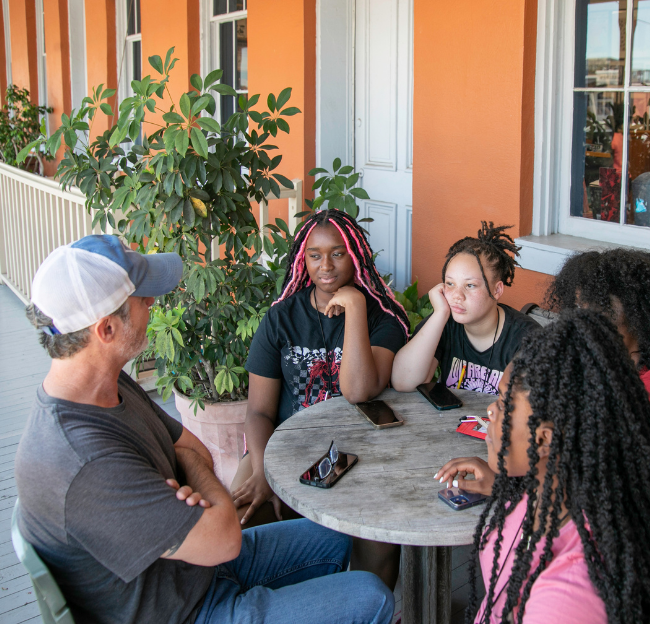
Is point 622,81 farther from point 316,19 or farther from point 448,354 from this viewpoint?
point 316,19

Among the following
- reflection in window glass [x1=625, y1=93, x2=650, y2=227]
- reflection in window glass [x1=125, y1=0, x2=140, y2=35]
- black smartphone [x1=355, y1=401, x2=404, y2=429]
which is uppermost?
reflection in window glass [x1=125, y1=0, x2=140, y2=35]

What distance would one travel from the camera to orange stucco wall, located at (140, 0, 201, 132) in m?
5.65

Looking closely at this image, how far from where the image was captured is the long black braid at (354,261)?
7.66 feet

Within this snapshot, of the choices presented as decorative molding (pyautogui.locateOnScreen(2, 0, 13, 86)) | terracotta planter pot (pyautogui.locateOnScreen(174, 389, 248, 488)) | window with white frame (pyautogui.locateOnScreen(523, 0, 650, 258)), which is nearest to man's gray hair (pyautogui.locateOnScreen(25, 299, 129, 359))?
terracotta planter pot (pyautogui.locateOnScreen(174, 389, 248, 488))

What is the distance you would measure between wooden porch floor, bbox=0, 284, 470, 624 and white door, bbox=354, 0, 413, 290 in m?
1.72

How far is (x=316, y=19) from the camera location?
168 inches

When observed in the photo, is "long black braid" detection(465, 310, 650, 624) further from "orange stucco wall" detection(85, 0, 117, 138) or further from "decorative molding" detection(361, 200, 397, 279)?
"orange stucco wall" detection(85, 0, 117, 138)

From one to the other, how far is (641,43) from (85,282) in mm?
2548

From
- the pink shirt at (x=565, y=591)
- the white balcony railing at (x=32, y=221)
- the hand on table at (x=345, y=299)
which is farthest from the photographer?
the white balcony railing at (x=32, y=221)

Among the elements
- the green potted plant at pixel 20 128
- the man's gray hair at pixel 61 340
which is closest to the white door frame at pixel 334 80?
the man's gray hair at pixel 61 340

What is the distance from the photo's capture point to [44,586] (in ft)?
3.99

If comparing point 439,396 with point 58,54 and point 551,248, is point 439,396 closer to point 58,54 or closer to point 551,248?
point 551,248

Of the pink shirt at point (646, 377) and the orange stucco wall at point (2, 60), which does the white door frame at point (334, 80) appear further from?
the orange stucco wall at point (2, 60)

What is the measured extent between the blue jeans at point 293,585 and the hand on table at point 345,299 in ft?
2.28
